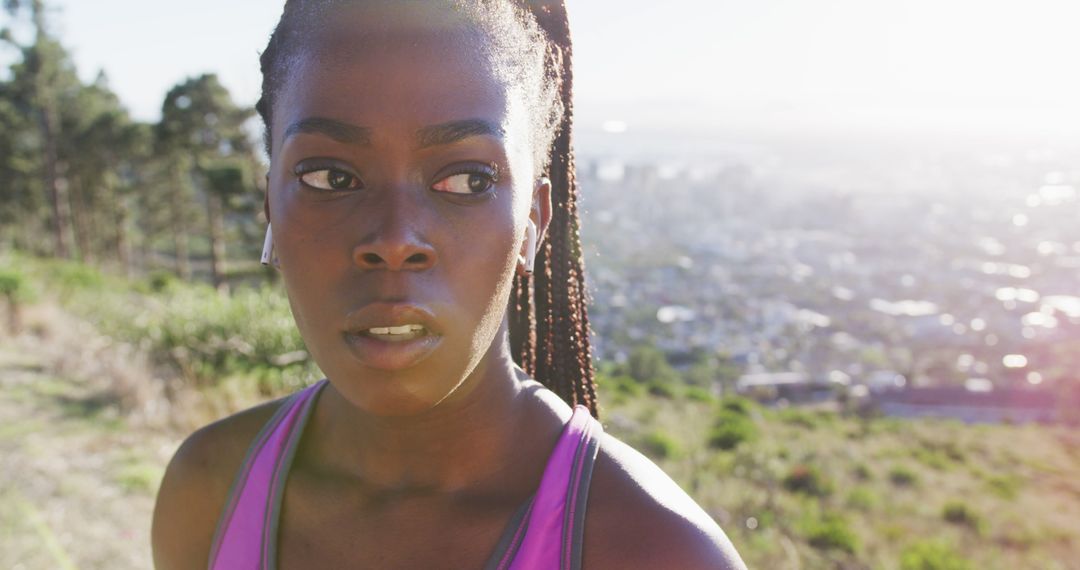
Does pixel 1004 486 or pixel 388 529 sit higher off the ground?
pixel 388 529

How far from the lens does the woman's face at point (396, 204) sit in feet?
3.56

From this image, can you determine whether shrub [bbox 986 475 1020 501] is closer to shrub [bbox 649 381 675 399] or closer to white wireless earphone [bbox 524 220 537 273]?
shrub [bbox 649 381 675 399]

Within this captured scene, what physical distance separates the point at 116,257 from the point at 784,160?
5351 centimetres

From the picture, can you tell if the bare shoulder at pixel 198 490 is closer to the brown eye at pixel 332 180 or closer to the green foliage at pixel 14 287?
the brown eye at pixel 332 180

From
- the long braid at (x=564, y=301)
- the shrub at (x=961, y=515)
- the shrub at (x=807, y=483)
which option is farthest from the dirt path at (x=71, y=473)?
the shrub at (x=961, y=515)

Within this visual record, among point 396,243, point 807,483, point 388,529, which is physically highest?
point 396,243

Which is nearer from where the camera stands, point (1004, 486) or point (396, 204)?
point (396, 204)

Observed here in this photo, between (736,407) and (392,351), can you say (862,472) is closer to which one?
(736,407)

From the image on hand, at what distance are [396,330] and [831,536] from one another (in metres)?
6.40

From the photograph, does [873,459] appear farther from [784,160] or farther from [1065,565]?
[784,160]

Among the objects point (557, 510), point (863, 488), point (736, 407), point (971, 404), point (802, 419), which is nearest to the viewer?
point (557, 510)

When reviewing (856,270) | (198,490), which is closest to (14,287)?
(198,490)

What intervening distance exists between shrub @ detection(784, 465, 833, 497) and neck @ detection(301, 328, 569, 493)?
25.5 ft

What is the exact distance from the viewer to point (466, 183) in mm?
1139
